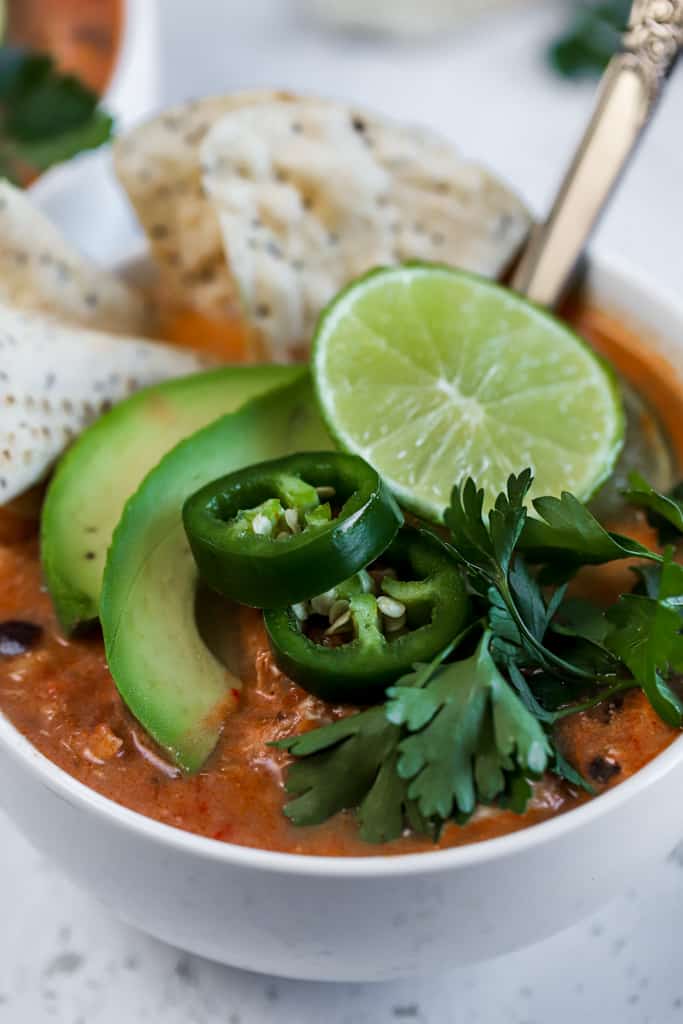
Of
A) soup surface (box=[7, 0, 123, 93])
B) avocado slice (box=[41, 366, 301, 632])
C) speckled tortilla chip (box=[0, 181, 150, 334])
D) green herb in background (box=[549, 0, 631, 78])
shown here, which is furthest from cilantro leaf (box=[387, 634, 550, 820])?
green herb in background (box=[549, 0, 631, 78])

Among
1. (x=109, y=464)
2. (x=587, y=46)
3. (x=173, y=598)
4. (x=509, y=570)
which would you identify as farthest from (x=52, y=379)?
(x=587, y=46)

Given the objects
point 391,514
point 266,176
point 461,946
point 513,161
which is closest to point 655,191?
point 513,161

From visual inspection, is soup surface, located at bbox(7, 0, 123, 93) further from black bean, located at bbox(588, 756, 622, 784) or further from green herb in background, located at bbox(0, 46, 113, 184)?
black bean, located at bbox(588, 756, 622, 784)

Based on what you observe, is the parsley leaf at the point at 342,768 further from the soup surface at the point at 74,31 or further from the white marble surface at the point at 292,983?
the soup surface at the point at 74,31

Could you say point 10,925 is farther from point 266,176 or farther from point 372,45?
point 372,45

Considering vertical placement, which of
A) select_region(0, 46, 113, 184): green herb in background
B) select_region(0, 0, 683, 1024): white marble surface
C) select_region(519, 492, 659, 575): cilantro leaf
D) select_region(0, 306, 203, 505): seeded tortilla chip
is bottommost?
select_region(0, 0, 683, 1024): white marble surface

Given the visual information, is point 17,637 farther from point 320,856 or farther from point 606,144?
point 606,144

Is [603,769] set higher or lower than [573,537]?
lower
